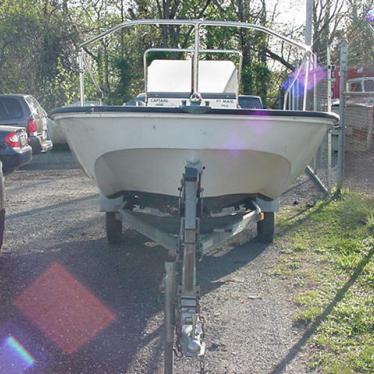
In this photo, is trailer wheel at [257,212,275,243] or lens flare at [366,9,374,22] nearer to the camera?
trailer wheel at [257,212,275,243]

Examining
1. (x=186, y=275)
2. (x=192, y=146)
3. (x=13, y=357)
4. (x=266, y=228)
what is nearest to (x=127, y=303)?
(x=13, y=357)

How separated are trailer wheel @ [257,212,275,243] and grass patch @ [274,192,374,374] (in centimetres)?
17

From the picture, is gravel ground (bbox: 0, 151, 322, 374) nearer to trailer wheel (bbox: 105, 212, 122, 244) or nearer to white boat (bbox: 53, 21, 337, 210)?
trailer wheel (bbox: 105, 212, 122, 244)

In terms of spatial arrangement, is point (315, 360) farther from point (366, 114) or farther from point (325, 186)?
point (366, 114)

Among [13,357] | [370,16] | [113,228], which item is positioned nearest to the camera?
[13,357]

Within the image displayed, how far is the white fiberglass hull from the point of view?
4.30m

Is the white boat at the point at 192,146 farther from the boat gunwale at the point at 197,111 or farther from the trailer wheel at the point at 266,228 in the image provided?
the trailer wheel at the point at 266,228

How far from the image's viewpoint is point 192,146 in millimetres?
4344

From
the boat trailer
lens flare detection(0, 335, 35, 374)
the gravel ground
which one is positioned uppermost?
the boat trailer

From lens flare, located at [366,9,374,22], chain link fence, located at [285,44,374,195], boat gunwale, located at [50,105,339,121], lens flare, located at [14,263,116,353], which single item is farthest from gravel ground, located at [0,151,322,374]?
lens flare, located at [366,9,374,22]

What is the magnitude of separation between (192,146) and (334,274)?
218 cm

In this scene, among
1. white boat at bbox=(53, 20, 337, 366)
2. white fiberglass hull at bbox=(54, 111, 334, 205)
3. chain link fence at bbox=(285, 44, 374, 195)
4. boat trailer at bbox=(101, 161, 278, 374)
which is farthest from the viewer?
chain link fence at bbox=(285, 44, 374, 195)

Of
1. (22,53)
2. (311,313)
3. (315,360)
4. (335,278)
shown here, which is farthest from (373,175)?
(22,53)

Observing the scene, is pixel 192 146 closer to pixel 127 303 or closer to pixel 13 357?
pixel 127 303
